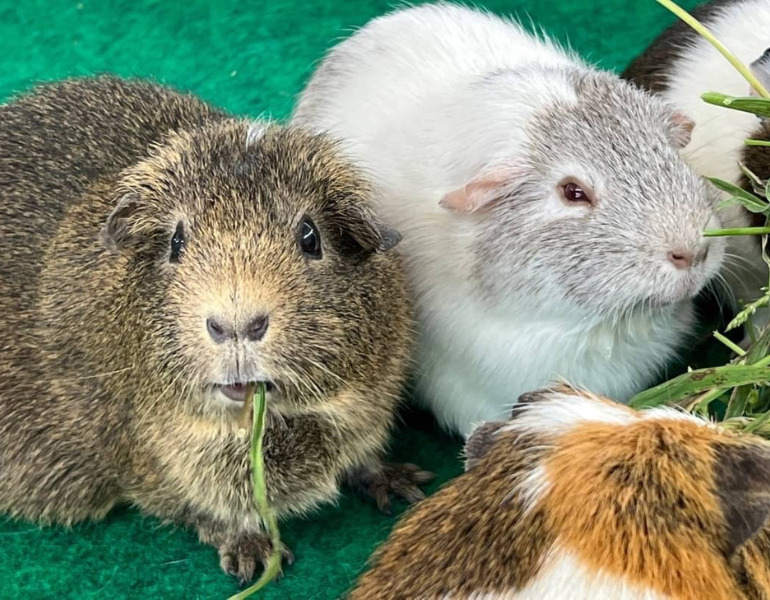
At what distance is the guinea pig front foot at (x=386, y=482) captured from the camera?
1.98m

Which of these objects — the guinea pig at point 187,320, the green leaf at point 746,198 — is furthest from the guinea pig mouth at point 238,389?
the green leaf at point 746,198

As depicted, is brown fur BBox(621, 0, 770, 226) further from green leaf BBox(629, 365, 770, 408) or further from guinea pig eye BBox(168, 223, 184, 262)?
guinea pig eye BBox(168, 223, 184, 262)

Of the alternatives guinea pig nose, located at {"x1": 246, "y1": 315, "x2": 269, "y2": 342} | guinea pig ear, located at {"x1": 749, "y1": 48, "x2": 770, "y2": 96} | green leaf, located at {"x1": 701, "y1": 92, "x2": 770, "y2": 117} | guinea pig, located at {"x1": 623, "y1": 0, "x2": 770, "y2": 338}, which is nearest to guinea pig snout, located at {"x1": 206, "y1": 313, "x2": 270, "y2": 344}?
guinea pig nose, located at {"x1": 246, "y1": 315, "x2": 269, "y2": 342}

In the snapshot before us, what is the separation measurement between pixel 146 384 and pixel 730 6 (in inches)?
67.5

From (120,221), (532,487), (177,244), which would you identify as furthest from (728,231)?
(120,221)

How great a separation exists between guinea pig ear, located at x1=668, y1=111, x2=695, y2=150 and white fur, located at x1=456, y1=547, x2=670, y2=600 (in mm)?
943

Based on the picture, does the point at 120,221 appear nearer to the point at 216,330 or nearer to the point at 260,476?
the point at 216,330

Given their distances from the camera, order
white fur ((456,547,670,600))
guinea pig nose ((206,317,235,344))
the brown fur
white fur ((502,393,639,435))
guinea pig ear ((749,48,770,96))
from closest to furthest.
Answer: white fur ((456,547,670,600)) < white fur ((502,393,639,435)) < guinea pig nose ((206,317,235,344)) < guinea pig ear ((749,48,770,96)) < the brown fur

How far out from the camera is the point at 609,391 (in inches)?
74.6

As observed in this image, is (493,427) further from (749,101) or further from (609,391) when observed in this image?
(749,101)

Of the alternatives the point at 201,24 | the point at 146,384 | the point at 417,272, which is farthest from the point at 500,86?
the point at 201,24

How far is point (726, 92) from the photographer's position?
2158 millimetres

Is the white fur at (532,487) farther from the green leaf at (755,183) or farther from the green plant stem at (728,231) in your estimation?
the green leaf at (755,183)

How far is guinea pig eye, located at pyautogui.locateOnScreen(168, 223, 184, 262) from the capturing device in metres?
1.51
